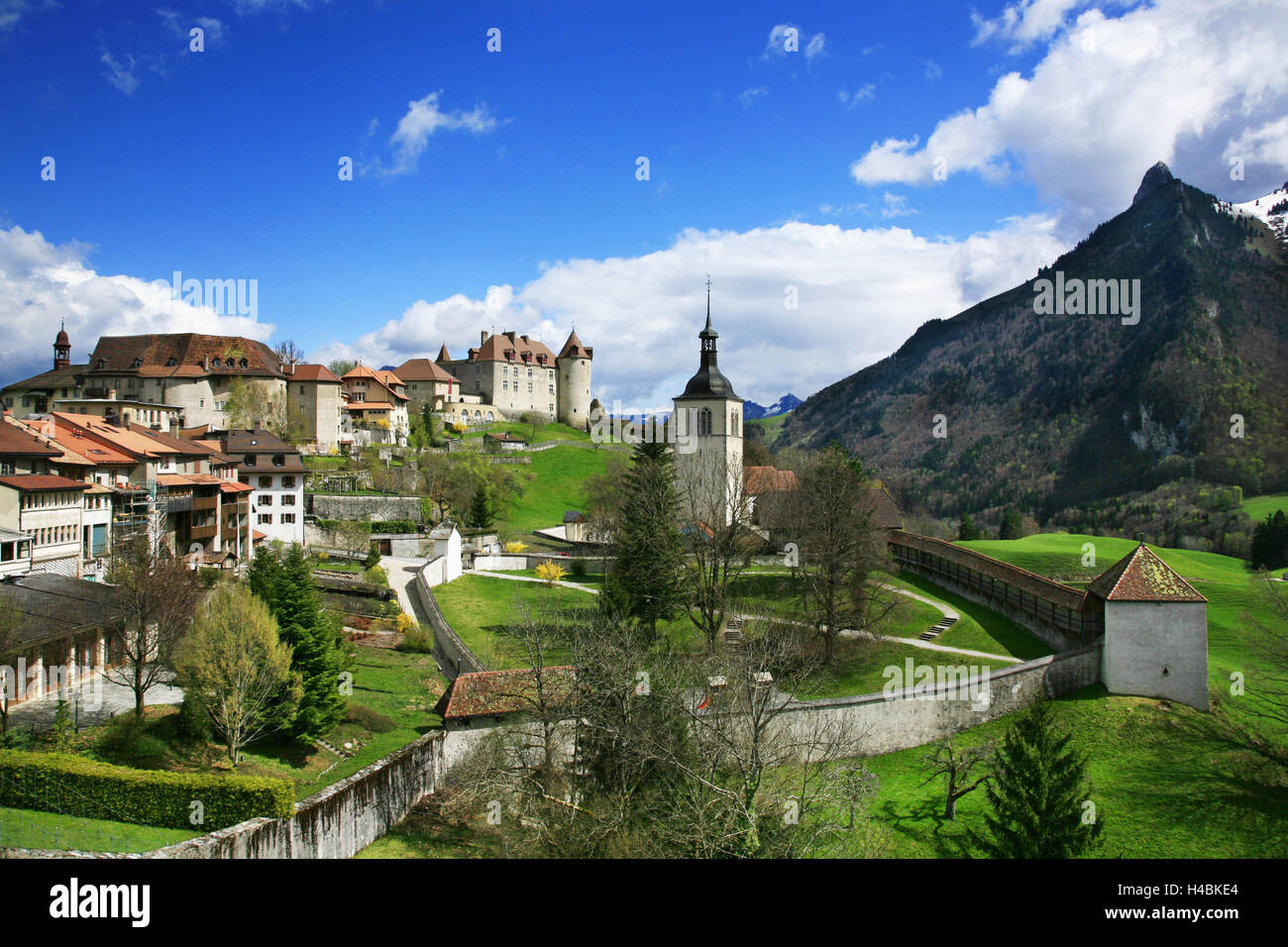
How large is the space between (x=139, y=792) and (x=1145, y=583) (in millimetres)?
28888

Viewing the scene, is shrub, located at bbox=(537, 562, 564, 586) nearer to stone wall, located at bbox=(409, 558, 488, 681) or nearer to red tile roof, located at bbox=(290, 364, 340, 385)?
stone wall, located at bbox=(409, 558, 488, 681)

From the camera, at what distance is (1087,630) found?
27344mm

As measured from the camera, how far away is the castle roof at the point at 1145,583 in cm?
2469

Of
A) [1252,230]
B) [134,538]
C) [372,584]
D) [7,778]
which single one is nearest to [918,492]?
[1252,230]

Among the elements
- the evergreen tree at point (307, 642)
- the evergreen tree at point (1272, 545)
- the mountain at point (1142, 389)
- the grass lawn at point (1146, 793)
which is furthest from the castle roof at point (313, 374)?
the mountain at point (1142, 389)

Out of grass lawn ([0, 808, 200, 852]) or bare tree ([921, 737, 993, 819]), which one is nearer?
grass lawn ([0, 808, 200, 852])

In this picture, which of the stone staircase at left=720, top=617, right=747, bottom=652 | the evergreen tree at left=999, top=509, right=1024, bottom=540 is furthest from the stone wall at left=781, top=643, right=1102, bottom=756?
the evergreen tree at left=999, top=509, right=1024, bottom=540

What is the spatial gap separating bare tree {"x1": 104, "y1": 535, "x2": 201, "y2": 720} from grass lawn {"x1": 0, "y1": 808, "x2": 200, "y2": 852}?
22.4ft

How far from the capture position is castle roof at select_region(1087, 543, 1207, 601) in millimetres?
24688

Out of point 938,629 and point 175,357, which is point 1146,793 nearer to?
point 938,629

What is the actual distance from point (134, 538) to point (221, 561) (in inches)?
310

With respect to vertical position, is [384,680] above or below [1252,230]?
below
